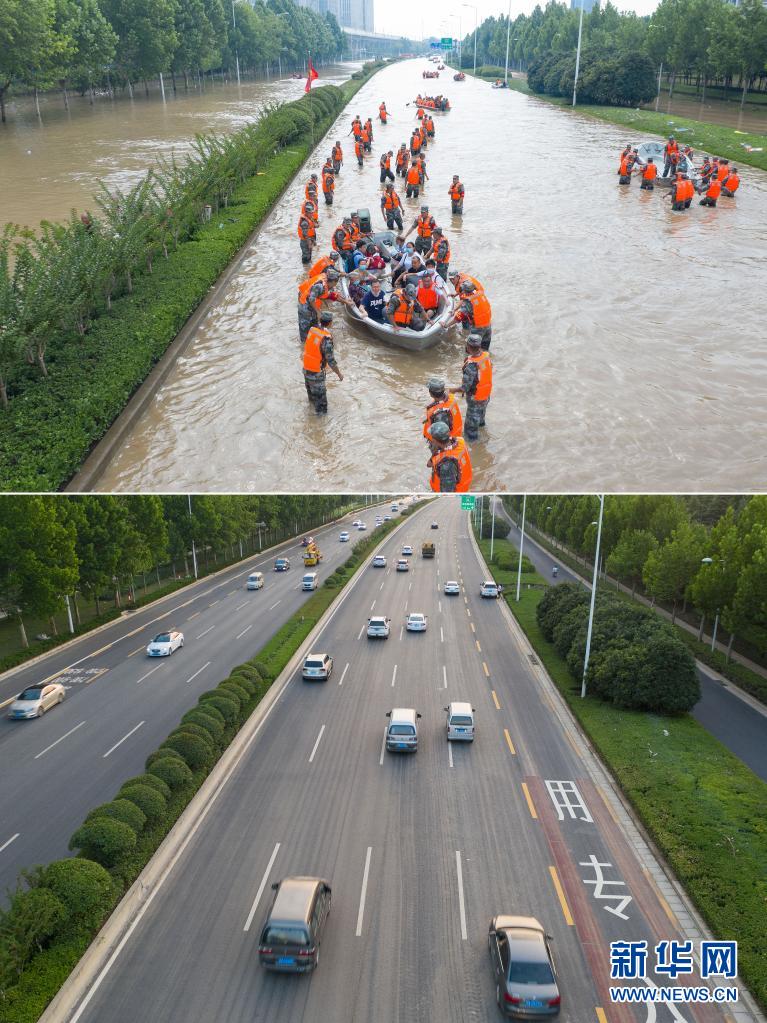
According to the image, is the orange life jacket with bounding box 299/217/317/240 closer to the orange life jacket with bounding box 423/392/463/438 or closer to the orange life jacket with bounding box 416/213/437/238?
the orange life jacket with bounding box 416/213/437/238

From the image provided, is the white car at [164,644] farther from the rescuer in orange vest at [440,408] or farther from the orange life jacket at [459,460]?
the orange life jacket at [459,460]

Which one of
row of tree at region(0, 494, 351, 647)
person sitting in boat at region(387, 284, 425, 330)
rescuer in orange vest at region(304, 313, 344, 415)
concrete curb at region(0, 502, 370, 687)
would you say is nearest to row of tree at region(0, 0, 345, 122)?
row of tree at region(0, 494, 351, 647)

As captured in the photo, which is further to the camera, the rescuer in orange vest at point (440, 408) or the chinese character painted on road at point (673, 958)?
the rescuer in orange vest at point (440, 408)

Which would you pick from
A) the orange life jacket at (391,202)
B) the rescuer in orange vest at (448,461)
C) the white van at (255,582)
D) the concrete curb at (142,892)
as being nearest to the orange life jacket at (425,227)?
the orange life jacket at (391,202)

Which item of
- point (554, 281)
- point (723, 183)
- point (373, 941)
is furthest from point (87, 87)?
point (373, 941)

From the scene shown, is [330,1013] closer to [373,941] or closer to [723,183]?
[373,941]

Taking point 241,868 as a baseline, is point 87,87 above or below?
above

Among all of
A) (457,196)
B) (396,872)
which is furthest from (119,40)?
(396,872)
